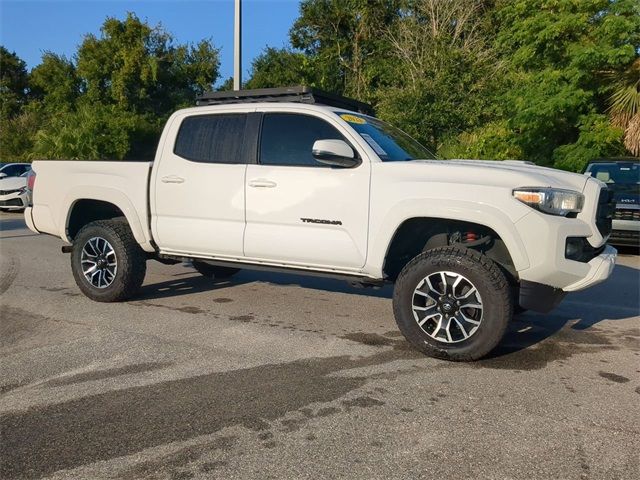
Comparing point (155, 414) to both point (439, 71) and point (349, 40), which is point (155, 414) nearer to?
point (439, 71)

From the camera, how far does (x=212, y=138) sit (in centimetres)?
589

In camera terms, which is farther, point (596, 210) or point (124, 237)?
point (124, 237)

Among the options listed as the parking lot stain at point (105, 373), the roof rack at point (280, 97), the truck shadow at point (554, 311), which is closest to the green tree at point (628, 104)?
the truck shadow at point (554, 311)

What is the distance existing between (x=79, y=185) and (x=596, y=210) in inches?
197

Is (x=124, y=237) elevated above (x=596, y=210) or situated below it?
below

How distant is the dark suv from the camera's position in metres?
10.5

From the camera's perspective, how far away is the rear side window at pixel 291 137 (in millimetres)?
A: 5309

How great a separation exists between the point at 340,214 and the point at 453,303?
3.90 ft

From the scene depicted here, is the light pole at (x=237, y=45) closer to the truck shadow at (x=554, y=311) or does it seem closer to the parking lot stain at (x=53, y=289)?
the truck shadow at (x=554, y=311)

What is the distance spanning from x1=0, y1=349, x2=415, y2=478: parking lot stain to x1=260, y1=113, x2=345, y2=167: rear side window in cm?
193

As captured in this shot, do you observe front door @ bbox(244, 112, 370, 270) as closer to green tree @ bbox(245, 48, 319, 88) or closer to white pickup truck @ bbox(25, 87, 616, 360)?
white pickup truck @ bbox(25, 87, 616, 360)

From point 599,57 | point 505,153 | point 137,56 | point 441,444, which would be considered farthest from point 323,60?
point 441,444

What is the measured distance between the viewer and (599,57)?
1457 cm

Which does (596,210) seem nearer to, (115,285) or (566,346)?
(566,346)
